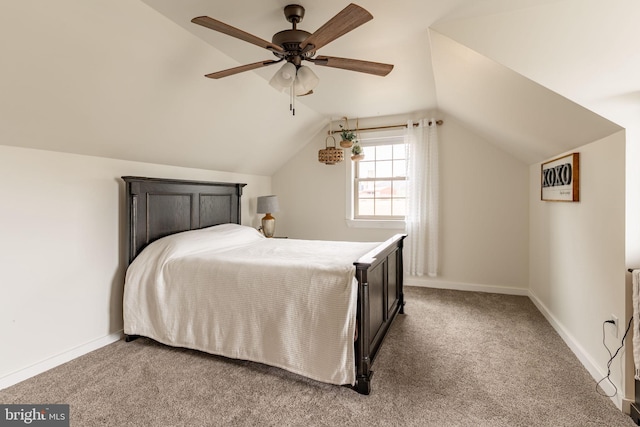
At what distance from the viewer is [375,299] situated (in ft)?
8.05

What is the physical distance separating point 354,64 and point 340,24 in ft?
1.39

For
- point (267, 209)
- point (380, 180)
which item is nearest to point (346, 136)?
point (380, 180)

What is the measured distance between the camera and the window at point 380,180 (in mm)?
4766

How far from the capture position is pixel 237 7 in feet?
6.66

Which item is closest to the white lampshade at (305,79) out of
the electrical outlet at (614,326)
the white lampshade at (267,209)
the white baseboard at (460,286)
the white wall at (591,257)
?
the white wall at (591,257)

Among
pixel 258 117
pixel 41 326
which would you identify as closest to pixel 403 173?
pixel 258 117

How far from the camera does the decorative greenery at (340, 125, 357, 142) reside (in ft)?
15.2

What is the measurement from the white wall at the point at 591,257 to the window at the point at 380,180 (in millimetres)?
1874

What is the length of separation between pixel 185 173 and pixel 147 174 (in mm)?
521

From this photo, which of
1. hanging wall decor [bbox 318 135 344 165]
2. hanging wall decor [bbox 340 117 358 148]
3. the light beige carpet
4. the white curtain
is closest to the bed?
the light beige carpet

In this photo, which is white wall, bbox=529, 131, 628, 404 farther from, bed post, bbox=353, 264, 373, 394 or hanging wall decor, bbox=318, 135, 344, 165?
hanging wall decor, bbox=318, 135, 344, 165

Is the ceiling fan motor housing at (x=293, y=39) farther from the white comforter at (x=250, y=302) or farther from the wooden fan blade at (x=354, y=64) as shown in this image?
the white comforter at (x=250, y=302)

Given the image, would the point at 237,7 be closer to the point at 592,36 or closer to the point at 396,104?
the point at 592,36

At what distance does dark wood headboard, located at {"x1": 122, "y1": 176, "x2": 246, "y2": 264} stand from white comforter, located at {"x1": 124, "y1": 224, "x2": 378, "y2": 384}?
0.21 meters
